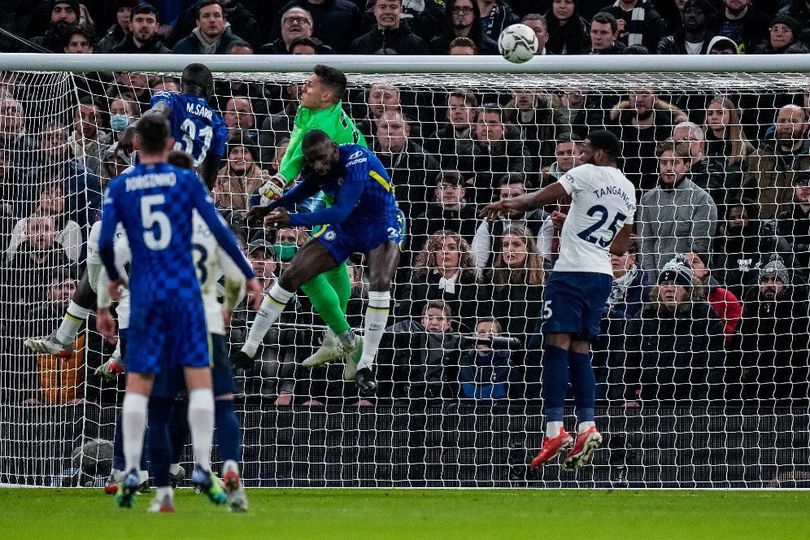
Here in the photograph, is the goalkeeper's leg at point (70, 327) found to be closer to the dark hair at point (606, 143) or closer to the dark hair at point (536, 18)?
the dark hair at point (606, 143)

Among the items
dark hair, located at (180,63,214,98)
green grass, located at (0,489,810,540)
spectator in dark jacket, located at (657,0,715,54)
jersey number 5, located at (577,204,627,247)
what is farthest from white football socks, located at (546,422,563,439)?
spectator in dark jacket, located at (657,0,715,54)

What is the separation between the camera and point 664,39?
1569 cm

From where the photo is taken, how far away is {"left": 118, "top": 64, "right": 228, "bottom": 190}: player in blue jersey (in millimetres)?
11250

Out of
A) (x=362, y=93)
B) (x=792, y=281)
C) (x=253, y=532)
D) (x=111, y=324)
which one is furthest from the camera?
(x=362, y=93)

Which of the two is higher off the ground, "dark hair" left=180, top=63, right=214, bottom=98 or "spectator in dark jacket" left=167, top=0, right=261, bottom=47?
"spectator in dark jacket" left=167, top=0, right=261, bottom=47

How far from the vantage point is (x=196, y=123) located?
11320mm

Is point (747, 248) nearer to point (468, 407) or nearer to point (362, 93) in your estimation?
point (468, 407)

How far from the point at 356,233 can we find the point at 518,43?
79.4 inches

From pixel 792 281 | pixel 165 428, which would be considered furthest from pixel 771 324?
pixel 165 428

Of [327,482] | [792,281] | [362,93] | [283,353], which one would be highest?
[362,93]

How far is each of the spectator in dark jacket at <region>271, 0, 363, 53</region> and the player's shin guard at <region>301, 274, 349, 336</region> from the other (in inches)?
176

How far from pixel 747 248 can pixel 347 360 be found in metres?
4.01

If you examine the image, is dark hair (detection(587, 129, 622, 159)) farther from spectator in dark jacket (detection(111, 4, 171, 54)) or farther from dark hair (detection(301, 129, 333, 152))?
spectator in dark jacket (detection(111, 4, 171, 54))

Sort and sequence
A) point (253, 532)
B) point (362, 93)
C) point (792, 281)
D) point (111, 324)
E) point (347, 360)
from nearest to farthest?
point (253, 532)
point (111, 324)
point (347, 360)
point (792, 281)
point (362, 93)
